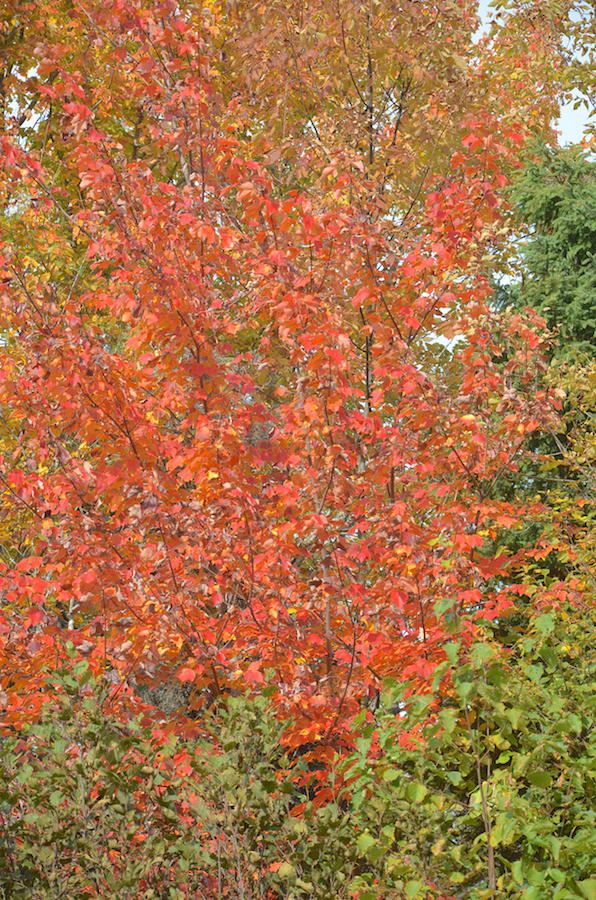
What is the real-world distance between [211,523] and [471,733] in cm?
230

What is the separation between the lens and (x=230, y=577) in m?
5.30

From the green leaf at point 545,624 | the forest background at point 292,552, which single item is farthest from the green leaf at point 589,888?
the green leaf at point 545,624

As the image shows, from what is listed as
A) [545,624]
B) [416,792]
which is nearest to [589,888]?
[416,792]

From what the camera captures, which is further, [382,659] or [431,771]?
[382,659]

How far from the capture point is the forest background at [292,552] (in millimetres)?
3252

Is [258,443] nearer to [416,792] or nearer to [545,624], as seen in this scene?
[545,624]

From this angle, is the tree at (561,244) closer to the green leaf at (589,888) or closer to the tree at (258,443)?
the tree at (258,443)

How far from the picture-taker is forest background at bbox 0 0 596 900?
3252mm

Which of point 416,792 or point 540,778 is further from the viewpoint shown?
point 416,792

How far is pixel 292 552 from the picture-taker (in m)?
4.63

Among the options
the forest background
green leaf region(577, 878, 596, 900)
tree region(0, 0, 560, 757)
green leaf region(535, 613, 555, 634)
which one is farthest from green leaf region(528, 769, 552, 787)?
tree region(0, 0, 560, 757)

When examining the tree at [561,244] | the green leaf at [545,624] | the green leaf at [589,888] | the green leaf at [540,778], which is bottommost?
the green leaf at [589,888]

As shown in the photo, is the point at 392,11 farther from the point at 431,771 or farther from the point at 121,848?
the point at 121,848

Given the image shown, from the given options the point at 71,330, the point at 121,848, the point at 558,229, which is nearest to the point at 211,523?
the point at 71,330
